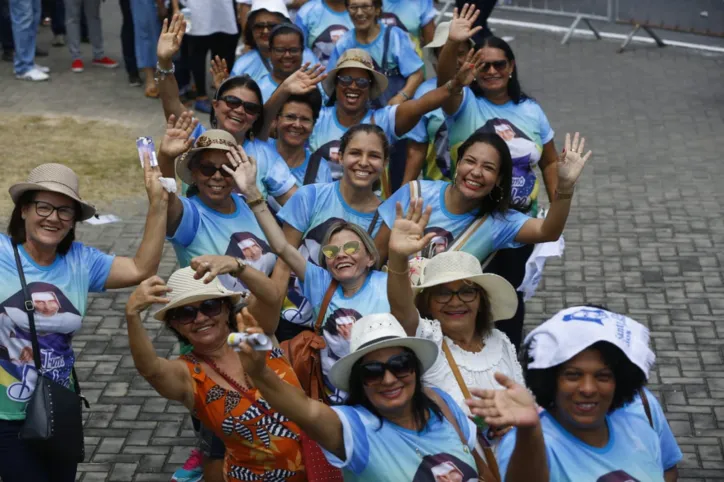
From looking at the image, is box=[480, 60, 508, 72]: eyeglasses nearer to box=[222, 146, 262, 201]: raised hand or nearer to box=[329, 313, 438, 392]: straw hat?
box=[222, 146, 262, 201]: raised hand

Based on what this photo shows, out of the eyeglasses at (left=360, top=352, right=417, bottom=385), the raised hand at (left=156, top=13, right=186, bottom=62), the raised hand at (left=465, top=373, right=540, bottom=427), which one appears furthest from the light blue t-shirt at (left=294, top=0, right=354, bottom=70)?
the raised hand at (left=465, top=373, right=540, bottom=427)

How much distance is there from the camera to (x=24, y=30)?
13688mm

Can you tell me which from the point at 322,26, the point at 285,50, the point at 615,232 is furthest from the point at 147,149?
the point at 615,232

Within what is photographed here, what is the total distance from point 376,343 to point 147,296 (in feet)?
3.39

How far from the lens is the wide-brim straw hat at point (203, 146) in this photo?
5.76 meters

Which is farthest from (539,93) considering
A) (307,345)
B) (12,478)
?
(12,478)

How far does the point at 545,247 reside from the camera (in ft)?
22.2

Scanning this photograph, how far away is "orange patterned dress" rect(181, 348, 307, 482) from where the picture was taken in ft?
15.6

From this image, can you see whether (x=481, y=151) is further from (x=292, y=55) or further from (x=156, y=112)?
(x=156, y=112)

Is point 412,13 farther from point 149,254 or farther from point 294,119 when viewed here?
point 149,254

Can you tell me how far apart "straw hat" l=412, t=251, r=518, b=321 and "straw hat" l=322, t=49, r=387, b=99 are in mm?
2345

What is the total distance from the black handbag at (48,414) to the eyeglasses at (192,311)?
1.91 feet

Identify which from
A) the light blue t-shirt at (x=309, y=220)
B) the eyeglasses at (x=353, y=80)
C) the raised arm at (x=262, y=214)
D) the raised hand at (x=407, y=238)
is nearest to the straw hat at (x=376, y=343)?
the raised hand at (x=407, y=238)

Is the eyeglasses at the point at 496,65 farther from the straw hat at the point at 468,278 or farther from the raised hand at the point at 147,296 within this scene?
the raised hand at the point at 147,296
